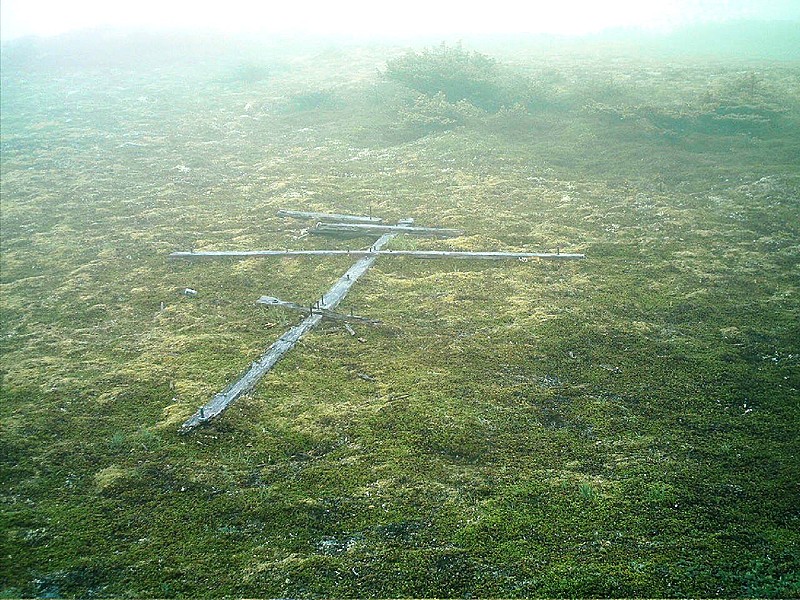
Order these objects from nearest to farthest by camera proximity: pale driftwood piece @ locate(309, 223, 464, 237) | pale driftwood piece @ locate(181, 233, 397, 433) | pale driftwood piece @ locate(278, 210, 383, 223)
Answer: pale driftwood piece @ locate(181, 233, 397, 433)
pale driftwood piece @ locate(309, 223, 464, 237)
pale driftwood piece @ locate(278, 210, 383, 223)

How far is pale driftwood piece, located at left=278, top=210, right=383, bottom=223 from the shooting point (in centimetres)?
1318

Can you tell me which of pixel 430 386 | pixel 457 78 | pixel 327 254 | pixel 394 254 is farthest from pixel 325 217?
pixel 457 78

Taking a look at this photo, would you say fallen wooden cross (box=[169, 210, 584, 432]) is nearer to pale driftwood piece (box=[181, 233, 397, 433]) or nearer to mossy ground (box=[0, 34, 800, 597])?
pale driftwood piece (box=[181, 233, 397, 433])

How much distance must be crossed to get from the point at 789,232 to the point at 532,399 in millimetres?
7740

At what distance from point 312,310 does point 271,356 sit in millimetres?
1293

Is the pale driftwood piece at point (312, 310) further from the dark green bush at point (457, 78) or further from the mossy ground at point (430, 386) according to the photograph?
the dark green bush at point (457, 78)

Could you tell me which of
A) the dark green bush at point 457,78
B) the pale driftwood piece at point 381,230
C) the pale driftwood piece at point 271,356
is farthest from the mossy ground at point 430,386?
the dark green bush at point 457,78

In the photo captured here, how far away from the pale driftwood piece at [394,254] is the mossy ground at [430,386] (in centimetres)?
27

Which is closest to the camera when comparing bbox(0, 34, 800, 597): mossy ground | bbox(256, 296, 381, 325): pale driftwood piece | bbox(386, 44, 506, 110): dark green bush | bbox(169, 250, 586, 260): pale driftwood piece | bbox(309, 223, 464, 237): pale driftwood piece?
bbox(0, 34, 800, 597): mossy ground

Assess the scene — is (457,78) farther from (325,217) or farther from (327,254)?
(327,254)

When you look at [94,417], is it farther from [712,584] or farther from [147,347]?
[712,584]

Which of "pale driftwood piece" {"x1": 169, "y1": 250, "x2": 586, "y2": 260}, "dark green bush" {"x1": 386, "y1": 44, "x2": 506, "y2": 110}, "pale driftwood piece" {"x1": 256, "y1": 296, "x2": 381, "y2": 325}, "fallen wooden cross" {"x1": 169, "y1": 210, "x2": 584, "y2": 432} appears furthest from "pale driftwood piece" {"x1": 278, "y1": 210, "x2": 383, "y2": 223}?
"dark green bush" {"x1": 386, "y1": 44, "x2": 506, "y2": 110}

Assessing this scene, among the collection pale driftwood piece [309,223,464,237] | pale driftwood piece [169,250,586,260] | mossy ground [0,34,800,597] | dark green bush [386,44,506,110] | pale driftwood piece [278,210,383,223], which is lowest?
mossy ground [0,34,800,597]

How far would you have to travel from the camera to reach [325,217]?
13523mm
